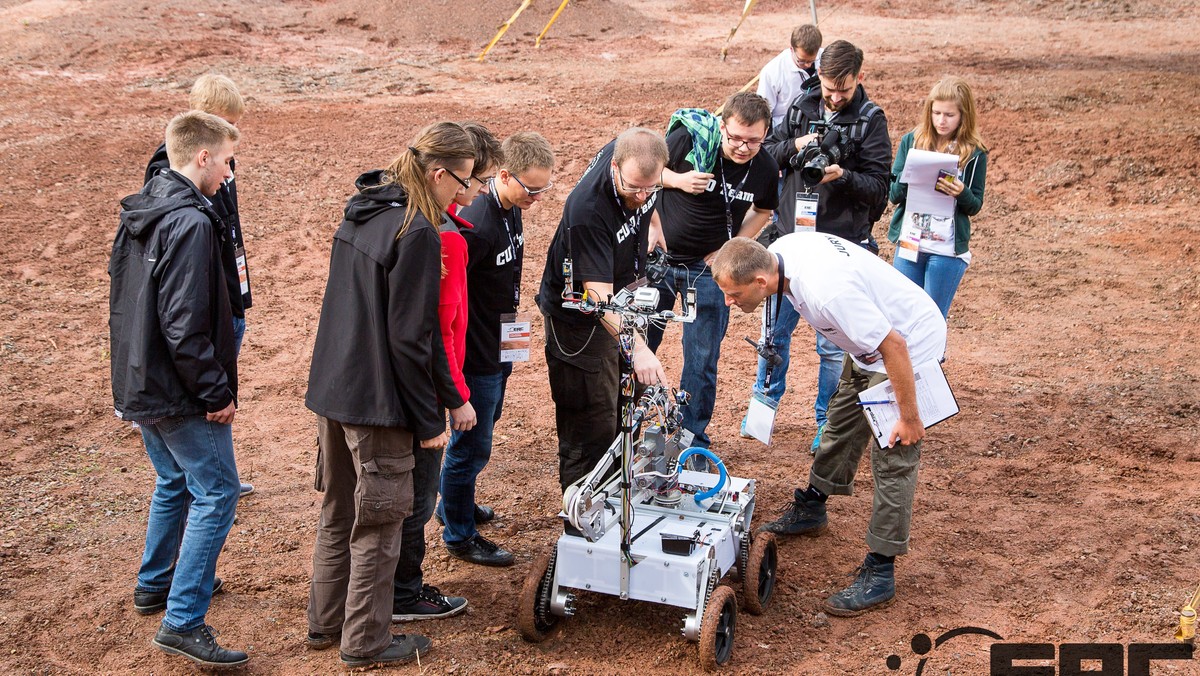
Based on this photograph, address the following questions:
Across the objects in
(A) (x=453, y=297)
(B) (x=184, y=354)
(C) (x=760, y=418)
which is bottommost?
(C) (x=760, y=418)

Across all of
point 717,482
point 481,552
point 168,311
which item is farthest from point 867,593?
point 168,311

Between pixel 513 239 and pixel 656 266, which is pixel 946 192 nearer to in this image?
pixel 656 266

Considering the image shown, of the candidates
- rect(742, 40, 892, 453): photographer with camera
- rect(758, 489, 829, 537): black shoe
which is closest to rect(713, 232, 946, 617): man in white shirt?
rect(758, 489, 829, 537): black shoe

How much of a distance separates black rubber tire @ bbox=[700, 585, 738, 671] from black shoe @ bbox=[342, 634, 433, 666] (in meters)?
1.18

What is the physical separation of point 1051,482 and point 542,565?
3.36m

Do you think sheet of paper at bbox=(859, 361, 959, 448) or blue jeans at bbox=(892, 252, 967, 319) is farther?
blue jeans at bbox=(892, 252, 967, 319)

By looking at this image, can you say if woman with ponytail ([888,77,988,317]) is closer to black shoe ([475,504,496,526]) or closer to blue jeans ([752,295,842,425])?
Result: blue jeans ([752,295,842,425])

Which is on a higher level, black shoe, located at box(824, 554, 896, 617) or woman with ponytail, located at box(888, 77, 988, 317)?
woman with ponytail, located at box(888, 77, 988, 317)

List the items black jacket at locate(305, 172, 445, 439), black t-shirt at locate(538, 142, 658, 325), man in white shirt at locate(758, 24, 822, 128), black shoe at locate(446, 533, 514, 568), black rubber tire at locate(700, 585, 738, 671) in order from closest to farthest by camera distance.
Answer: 1. black jacket at locate(305, 172, 445, 439)
2. black rubber tire at locate(700, 585, 738, 671)
3. black t-shirt at locate(538, 142, 658, 325)
4. black shoe at locate(446, 533, 514, 568)
5. man in white shirt at locate(758, 24, 822, 128)

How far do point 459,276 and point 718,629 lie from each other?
181 centimetres

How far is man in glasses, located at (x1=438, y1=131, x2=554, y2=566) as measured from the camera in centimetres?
457

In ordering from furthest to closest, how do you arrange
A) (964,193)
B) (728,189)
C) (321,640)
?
(964,193)
(728,189)
(321,640)

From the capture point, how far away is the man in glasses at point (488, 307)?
457 cm

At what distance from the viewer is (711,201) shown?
18.6ft
